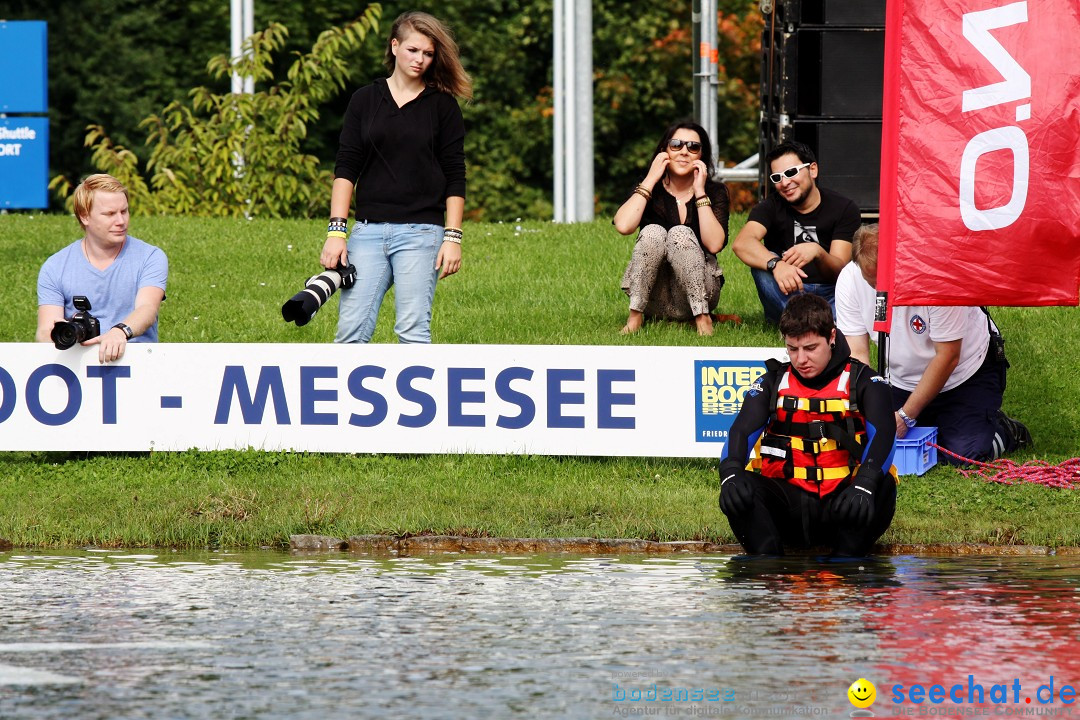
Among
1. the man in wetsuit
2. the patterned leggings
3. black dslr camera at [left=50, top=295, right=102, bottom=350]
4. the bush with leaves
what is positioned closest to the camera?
the man in wetsuit

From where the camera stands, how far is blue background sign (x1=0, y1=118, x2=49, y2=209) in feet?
78.1

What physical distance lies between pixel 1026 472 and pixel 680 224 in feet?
10.4

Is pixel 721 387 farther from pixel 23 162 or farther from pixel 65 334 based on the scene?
pixel 23 162

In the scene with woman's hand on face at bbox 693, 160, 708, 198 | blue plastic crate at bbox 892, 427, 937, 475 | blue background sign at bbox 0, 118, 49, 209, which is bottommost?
blue plastic crate at bbox 892, 427, 937, 475

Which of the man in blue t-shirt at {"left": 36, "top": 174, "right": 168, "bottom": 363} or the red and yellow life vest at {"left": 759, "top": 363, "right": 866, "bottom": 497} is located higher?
the man in blue t-shirt at {"left": 36, "top": 174, "right": 168, "bottom": 363}

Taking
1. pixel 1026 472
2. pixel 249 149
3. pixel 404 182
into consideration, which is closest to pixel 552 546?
pixel 404 182

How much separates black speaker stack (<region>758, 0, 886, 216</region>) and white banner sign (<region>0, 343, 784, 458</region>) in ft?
10.2

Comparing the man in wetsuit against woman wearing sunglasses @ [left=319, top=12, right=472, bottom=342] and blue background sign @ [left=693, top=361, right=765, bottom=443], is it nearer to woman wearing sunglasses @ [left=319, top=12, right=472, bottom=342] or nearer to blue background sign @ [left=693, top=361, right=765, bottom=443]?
blue background sign @ [left=693, top=361, right=765, bottom=443]

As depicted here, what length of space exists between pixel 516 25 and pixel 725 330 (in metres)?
26.5

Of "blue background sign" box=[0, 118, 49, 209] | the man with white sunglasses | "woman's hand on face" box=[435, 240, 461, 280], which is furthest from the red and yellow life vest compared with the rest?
"blue background sign" box=[0, 118, 49, 209]

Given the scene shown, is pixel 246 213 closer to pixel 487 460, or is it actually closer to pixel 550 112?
pixel 487 460

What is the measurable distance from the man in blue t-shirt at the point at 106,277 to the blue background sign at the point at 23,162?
14.1 metres

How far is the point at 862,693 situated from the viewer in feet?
18.3

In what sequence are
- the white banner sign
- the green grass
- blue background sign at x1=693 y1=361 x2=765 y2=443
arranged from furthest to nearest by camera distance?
the white banner sign, blue background sign at x1=693 y1=361 x2=765 y2=443, the green grass
